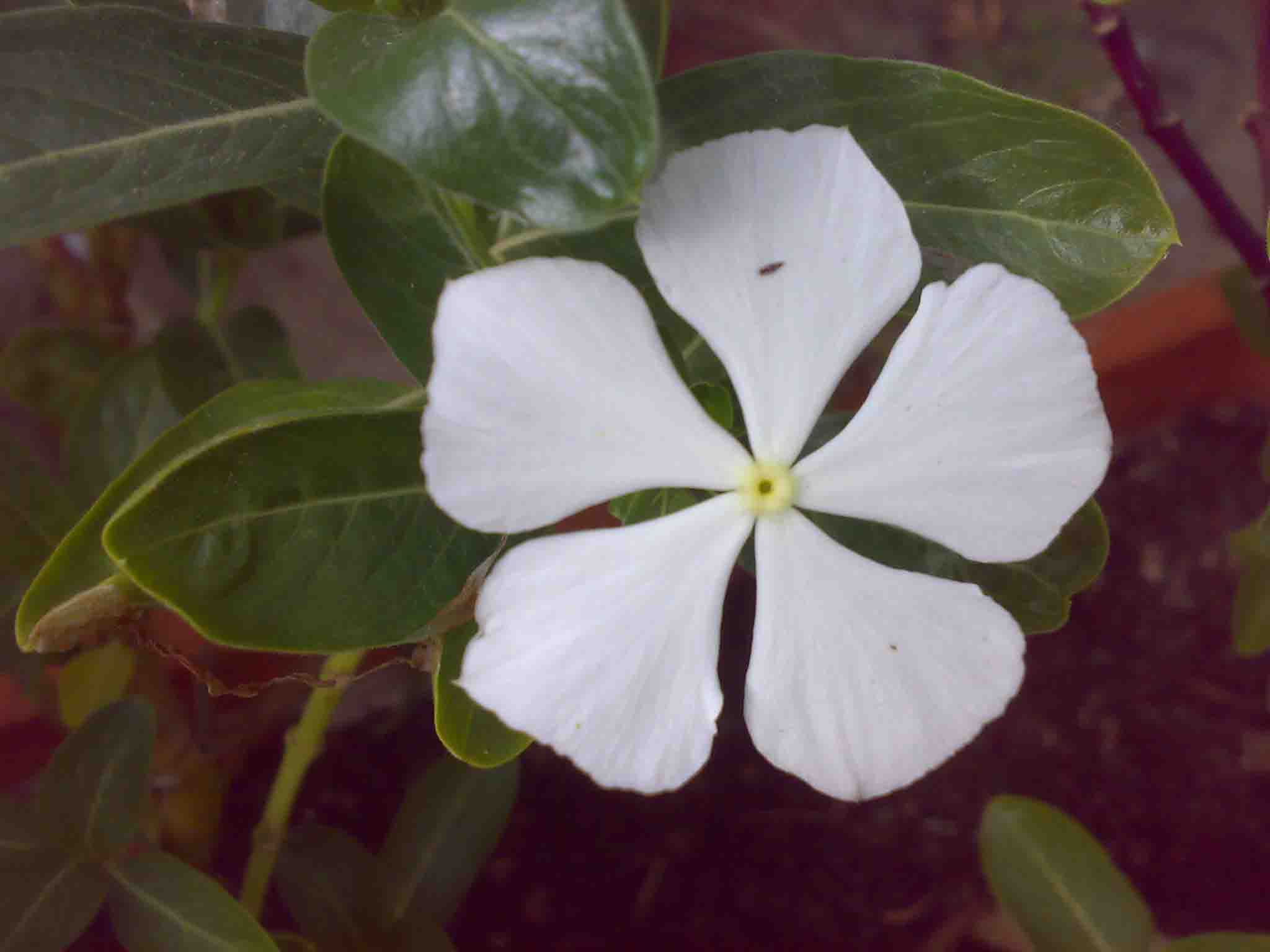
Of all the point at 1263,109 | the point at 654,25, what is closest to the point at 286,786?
the point at 654,25

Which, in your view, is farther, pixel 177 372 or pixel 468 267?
pixel 177 372

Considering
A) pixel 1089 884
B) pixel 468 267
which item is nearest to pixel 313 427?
pixel 468 267

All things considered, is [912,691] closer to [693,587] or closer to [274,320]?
[693,587]

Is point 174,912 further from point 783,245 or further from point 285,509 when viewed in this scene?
point 783,245

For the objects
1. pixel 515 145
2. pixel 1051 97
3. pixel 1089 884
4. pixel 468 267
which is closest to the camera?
pixel 515 145

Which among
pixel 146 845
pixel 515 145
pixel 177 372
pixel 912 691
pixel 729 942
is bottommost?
pixel 729 942

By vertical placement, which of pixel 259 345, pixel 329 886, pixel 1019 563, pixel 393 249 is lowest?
pixel 329 886
